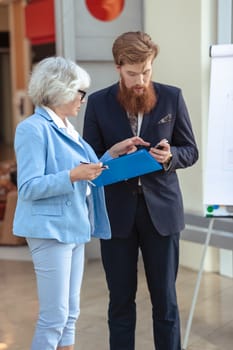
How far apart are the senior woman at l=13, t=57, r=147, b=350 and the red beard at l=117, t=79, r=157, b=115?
0.80 feet

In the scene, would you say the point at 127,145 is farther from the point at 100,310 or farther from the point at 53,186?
the point at 100,310

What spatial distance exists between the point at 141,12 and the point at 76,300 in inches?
115

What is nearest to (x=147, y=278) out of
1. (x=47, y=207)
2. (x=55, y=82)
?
(x=47, y=207)

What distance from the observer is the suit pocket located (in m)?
2.34

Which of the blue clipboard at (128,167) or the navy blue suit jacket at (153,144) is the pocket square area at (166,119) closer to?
the navy blue suit jacket at (153,144)

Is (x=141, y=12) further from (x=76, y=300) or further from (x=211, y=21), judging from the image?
(x=76, y=300)

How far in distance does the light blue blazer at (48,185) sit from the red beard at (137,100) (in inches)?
12.1

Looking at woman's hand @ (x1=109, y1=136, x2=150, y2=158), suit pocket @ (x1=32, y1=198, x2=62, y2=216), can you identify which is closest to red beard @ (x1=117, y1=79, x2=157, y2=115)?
woman's hand @ (x1=109, y1=136, x2=150, y2=158)

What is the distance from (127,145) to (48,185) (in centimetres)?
41

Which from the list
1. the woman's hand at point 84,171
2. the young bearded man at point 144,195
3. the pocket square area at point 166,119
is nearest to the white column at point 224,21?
the young bearded man at point 144,195

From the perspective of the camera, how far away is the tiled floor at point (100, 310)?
3422mm

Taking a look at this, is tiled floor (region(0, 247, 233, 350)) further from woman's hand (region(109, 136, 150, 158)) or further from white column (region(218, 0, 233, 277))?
white column (region(218, 0, 233, 277))

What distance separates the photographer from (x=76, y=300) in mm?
2539

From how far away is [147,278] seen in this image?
2744mm
